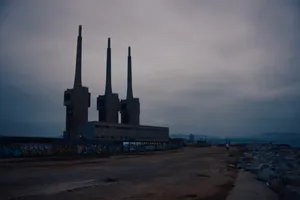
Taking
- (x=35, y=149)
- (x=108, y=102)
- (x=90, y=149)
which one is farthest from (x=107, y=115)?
→ (x=35, y=149)

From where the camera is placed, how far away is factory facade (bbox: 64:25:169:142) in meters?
108

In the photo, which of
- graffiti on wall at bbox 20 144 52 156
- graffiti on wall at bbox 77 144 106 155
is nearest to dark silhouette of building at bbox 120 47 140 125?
graffiti on wall at bbox 77 144 106 155

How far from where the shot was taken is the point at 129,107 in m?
146

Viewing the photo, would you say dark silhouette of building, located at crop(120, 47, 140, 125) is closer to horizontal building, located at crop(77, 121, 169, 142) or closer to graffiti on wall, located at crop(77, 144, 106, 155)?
horizontal building, located at crop(77, 121, 169, 142)

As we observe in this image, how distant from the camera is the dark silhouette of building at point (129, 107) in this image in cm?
14512

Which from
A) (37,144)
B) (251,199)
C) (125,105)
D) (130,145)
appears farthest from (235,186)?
(125,105)

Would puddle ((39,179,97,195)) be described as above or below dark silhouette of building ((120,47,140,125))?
below

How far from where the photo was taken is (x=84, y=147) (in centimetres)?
7825

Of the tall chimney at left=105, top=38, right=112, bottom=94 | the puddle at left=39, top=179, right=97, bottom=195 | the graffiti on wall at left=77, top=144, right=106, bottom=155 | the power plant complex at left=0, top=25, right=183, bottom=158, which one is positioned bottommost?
the puddle at left=39, top=179, right=97, bottom=195

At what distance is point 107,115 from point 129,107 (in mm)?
14662

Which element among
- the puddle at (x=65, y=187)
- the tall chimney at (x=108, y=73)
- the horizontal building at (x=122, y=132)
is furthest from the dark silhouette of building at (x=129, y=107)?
the puddle at (x=65, y=187)

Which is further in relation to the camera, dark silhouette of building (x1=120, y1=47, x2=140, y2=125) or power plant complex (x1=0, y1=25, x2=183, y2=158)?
dark silhouette of building (x1=120, y1=47, x2=140, y2=125)

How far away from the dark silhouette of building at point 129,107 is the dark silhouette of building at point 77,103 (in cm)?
2644

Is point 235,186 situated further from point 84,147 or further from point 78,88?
point 78,88
